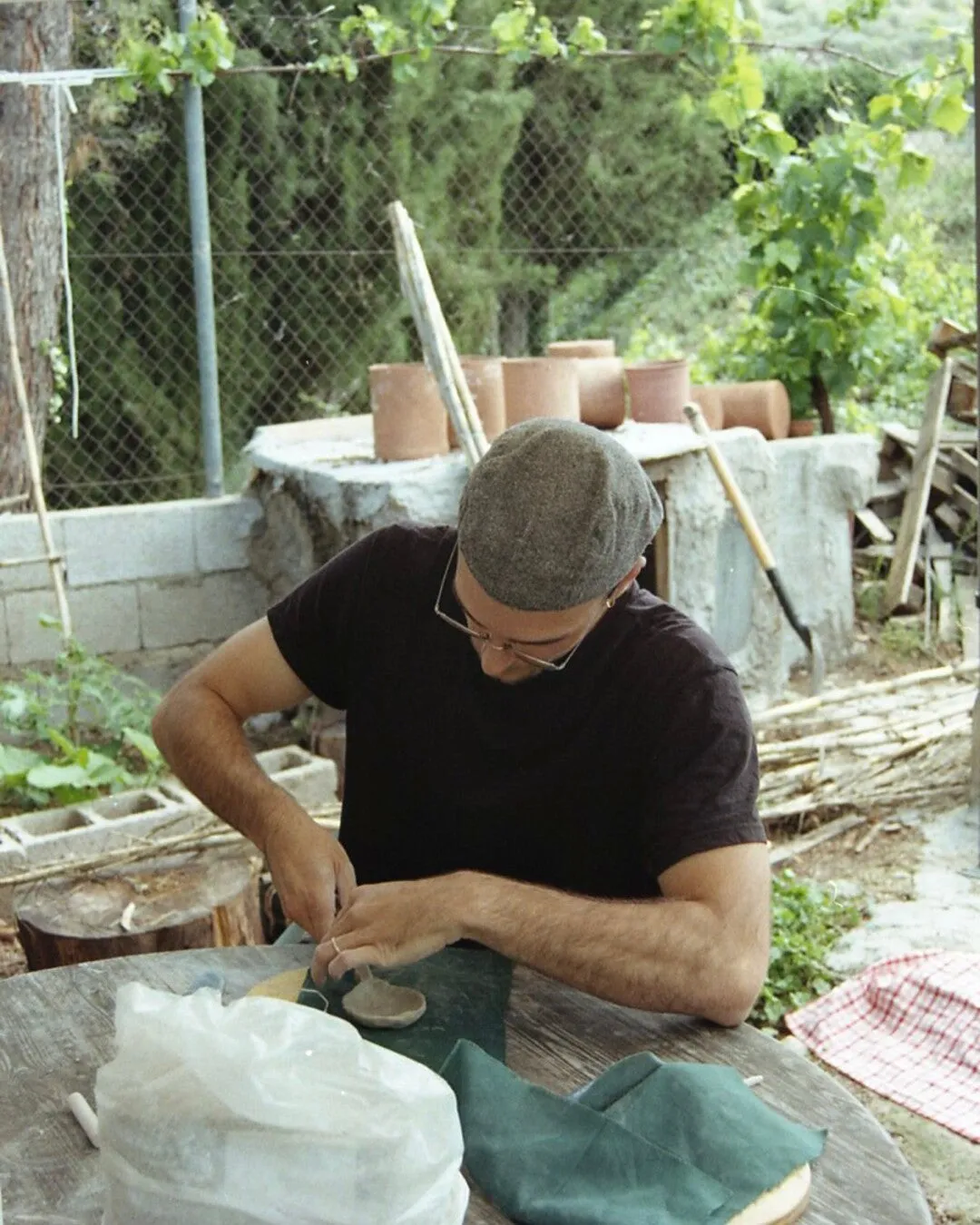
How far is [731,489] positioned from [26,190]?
3.37 metres

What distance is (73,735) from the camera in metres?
5.23

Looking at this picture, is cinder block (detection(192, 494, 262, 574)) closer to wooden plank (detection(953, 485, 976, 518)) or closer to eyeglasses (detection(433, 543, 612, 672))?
eyeglasses (detection(433, 543, 612, 672))

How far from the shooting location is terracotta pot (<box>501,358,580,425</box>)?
584 cm

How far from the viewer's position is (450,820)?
94.3 inches

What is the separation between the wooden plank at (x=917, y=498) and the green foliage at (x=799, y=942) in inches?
127

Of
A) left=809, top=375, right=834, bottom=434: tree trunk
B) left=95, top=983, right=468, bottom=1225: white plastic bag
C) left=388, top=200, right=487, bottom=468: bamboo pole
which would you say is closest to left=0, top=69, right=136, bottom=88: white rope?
left=388, top=200, right=487, bottom=468: bamboo pole

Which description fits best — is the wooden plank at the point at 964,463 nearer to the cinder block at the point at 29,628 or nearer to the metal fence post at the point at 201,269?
the metal fence post at the point at 201,269

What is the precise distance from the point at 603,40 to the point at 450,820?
5.80 meters

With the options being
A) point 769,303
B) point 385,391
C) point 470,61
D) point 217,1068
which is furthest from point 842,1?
point 217,1068

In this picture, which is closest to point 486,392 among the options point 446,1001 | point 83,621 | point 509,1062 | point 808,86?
point 83,621

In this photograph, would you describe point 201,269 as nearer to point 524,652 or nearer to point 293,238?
point 293,238

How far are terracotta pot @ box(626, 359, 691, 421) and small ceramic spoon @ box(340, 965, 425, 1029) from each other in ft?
15.8

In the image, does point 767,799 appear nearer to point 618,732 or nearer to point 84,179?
point 618,732

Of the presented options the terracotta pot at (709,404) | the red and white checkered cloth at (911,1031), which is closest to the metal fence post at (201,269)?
the terracotta pot at (709,404)
